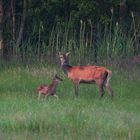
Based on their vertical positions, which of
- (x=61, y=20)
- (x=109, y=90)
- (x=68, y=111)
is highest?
(x=61, y=20)

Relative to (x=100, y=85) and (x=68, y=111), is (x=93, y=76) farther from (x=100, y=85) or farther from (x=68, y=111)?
(x=68, y=111)

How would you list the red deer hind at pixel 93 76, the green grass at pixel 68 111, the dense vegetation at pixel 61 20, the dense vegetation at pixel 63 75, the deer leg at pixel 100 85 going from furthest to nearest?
the dense vegetation at pixel 61 20 < the red deer hind at pixel 93 76 < the deer leg at pixel 100 85 < the dense vegetation at pixel 63 75 < the green grass at pixel 68 111

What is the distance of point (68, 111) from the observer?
44.3ft

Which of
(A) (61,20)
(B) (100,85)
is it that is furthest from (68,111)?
(A) (61,20)

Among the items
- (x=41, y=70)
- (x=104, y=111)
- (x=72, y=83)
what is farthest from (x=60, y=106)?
(x=41, y=70)

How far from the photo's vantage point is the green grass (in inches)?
461

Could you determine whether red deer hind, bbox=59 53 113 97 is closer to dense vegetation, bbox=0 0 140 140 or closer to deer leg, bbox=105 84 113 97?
deer leg, bbox=105 84 113 97

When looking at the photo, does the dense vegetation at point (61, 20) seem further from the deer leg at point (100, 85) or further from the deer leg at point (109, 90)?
the deer leg at point (109, 90)

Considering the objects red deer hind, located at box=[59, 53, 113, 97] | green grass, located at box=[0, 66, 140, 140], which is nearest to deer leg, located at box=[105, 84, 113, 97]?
red deer hind, located at box=[59, 53, 113, 97]

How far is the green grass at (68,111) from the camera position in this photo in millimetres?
11719

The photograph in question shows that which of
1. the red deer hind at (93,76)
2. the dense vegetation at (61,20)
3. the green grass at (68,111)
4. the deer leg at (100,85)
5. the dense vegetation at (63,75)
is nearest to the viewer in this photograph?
the green grass at (68,111)

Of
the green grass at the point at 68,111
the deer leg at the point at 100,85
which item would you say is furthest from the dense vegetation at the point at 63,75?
the deer leg at the point at 100,85

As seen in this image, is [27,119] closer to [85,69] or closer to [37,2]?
[85,69]

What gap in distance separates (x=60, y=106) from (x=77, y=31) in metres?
16.5
